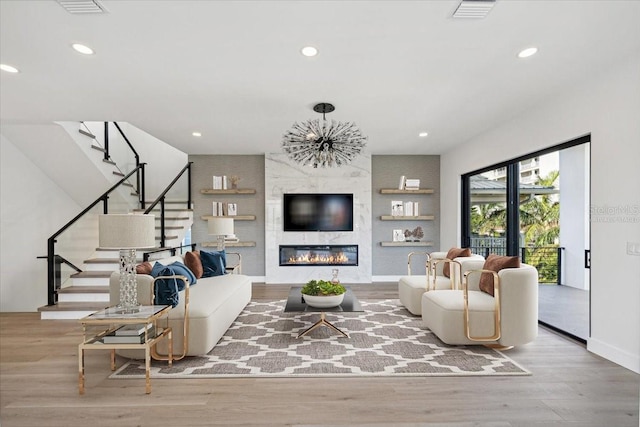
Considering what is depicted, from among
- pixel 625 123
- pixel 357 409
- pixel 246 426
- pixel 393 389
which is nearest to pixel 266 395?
pixel 246 426

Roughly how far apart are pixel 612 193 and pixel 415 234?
170 inches

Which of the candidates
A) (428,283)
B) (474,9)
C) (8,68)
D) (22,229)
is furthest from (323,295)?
(22,229)

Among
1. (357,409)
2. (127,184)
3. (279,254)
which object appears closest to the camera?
(357,409)

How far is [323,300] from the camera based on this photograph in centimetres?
371

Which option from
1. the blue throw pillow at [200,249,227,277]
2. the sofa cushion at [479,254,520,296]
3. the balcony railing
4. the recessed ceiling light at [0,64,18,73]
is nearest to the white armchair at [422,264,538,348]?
the sofa cushion at [479,254,520,296]

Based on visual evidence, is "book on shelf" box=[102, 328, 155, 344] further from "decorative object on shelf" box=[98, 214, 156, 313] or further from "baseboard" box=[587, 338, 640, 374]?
"baseboard" box=[587, 338, 640, 374]

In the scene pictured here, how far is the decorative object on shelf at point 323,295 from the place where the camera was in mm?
3715

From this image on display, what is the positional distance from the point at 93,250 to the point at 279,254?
3244 millimetres

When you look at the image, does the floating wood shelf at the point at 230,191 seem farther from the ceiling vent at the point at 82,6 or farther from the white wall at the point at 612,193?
the white wall at the point at 612,193

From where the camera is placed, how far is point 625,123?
10.2 ft

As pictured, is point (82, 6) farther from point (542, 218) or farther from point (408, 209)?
point (408, 209)

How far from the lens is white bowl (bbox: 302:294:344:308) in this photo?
371 cm

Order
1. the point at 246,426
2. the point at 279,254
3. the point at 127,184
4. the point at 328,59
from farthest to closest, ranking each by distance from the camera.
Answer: the point at 279,254, the point at 127,184, the point at 328,59, the point at 246,426

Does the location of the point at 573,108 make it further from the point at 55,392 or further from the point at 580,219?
the point at 55,392
